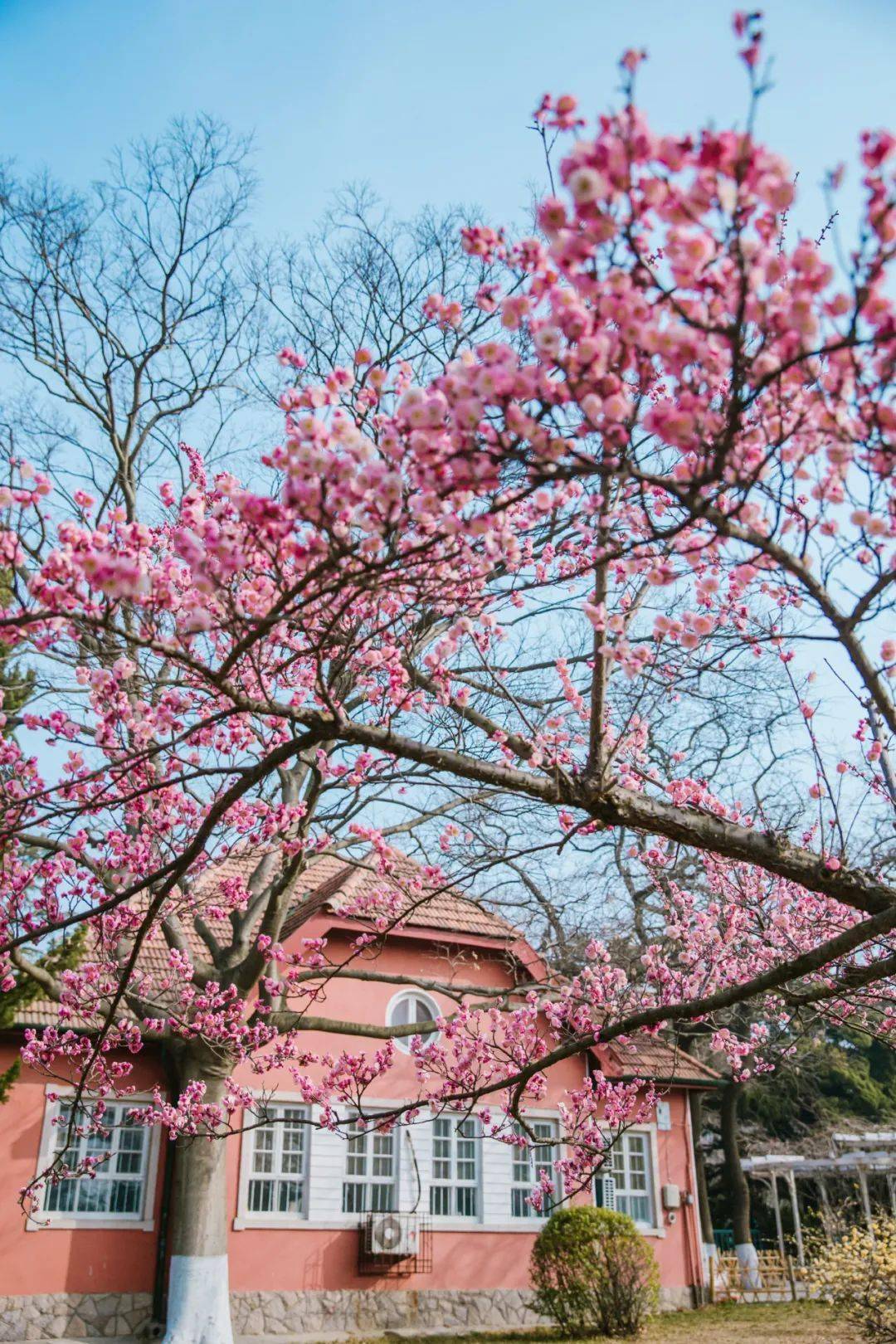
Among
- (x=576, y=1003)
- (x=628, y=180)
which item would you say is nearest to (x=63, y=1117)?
(x=576, y=1003)

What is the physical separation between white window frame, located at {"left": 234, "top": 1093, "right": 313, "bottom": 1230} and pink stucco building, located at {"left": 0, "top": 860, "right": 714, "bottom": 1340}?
0.06 feet

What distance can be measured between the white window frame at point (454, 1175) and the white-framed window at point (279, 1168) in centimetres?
179

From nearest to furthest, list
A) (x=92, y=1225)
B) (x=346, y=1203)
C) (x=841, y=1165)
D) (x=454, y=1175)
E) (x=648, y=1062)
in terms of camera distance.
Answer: (x=92, y=1225) < (x=346, y=1203) < (x=454, y=1175) < (x=648, y=1062) < (x=841, y=1165)

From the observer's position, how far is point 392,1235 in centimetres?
1273

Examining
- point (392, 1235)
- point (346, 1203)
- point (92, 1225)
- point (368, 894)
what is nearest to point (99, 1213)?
point (92, 1225)

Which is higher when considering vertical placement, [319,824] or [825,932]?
[319,824]

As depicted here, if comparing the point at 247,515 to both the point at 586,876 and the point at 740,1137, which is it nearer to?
the point at 586,876

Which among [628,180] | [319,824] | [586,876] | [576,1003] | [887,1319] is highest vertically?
[586,876]

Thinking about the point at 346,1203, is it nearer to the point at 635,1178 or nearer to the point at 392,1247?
the point at 392,1247

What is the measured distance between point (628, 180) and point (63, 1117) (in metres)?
12.0

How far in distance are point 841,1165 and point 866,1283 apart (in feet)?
27.9

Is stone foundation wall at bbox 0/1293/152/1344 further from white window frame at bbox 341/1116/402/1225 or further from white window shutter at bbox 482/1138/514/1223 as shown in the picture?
white window shutter at bbox 482/1138/514/1223

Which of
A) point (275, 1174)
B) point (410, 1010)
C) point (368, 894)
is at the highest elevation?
point (368, 894)

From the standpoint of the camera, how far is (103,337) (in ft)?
39.3
